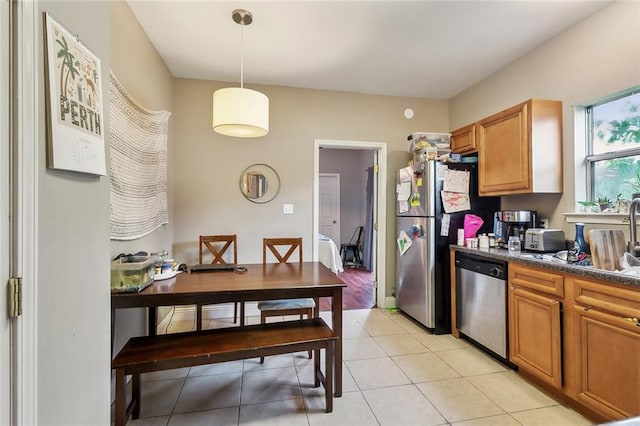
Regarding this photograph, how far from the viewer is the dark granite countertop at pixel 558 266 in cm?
154

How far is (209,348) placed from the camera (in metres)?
→ 1.67

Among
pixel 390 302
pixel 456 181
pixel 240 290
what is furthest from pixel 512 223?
pixel 240 290

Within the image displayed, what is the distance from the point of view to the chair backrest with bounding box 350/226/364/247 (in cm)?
652

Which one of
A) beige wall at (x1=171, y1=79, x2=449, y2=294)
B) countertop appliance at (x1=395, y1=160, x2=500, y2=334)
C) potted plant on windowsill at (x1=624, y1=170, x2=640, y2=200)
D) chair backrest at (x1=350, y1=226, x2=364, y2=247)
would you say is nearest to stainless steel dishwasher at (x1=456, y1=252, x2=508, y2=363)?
countertop appliance at (x1=395, y1=160, x2=500, y2=334)

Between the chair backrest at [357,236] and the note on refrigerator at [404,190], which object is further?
the chair backrest at [357,236]

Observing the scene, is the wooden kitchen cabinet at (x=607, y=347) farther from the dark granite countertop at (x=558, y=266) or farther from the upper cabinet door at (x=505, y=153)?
the upper cabinet door at (x=505, y=153)

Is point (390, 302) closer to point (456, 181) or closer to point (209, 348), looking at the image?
point (456, 181)

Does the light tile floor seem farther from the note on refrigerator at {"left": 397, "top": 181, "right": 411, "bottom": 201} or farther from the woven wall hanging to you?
the note on refrigerator at {"left": 397, "top": 181, "right": 411, "bottom": 201}

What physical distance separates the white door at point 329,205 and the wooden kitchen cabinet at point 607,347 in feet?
16.6
